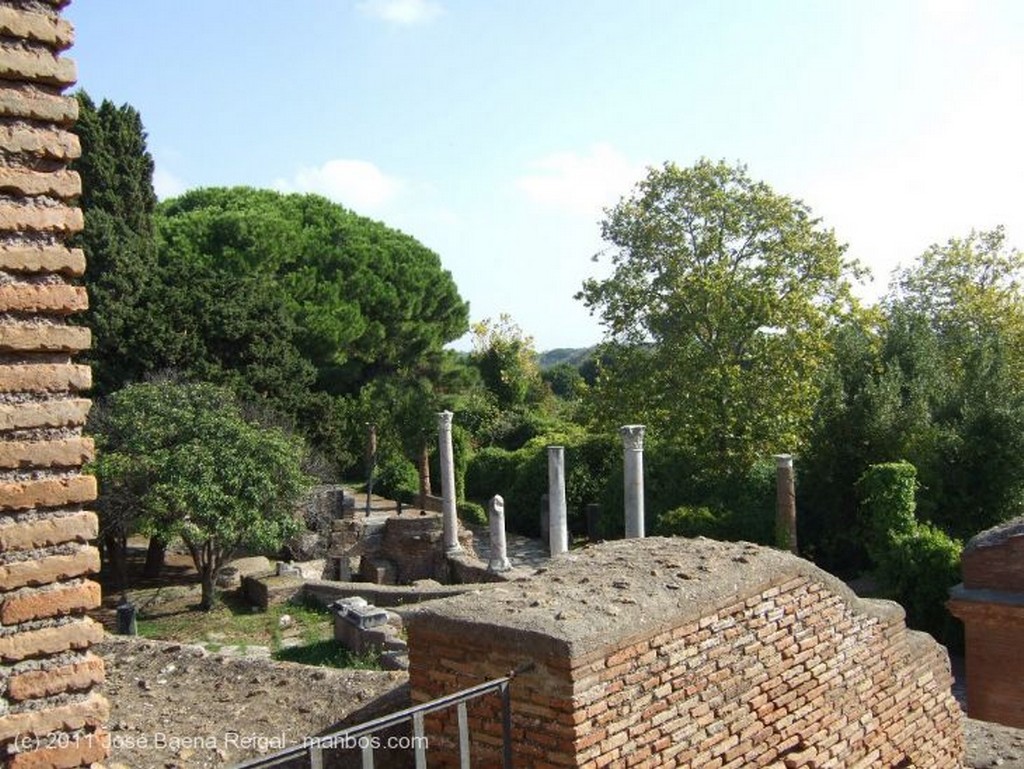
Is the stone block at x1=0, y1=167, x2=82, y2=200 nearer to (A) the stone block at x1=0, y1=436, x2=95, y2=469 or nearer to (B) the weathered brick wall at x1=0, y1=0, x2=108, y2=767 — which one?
(B) the weathered brick wall at x1=0, y1=0, x2=108, y2=767

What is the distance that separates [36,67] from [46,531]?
1.49m

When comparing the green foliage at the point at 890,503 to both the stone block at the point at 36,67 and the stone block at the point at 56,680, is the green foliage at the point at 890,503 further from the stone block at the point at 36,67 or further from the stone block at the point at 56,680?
the stone block at the point at 36,67

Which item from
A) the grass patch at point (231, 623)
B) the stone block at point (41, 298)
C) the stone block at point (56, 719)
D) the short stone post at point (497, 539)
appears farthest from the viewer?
the short stone post at point (497, 539)

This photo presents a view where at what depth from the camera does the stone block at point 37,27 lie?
2.94m

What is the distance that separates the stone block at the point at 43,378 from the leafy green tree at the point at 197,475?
428 inches

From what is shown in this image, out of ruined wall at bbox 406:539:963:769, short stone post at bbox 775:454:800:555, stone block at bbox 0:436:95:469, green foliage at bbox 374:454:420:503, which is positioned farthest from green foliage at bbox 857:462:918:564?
green foliage at bbox 374:454:420:503

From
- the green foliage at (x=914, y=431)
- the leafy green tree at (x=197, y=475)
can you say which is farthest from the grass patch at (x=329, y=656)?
the green foliage at (x=914, y=431)

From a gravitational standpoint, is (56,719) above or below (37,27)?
below

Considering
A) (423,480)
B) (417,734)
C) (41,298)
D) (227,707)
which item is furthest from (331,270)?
(41,298)

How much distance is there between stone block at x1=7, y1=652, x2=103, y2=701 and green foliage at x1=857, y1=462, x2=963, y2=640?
506 inches

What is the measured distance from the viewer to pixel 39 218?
2.98 m

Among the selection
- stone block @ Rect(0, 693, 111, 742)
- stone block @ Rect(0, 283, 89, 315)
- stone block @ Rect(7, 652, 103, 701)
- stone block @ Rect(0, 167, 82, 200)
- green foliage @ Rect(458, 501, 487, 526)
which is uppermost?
stone block @ Rect(0, 167, 82, 200)

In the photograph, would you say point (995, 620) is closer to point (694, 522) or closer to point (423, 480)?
point (694, 522)

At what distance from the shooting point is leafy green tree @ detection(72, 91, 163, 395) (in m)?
19.1
